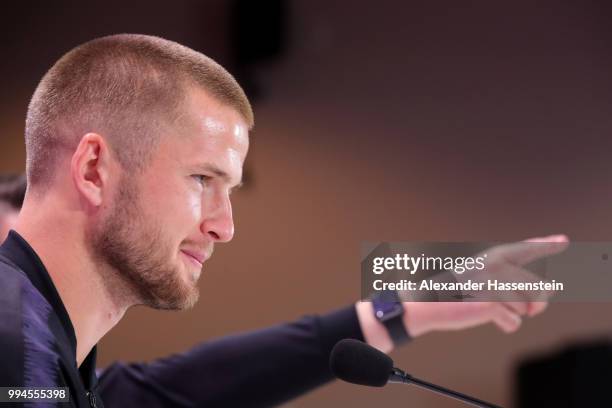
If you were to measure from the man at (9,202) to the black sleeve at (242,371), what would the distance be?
460 millimetres

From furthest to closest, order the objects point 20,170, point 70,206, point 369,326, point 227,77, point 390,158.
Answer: point 20,170
point 390,158
point 369,326
point 227,77
point 70,206

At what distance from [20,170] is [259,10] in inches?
32.2

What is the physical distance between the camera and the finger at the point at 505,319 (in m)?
2.01

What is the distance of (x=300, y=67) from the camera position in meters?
2.17

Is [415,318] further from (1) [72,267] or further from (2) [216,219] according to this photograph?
(1) [72,267]

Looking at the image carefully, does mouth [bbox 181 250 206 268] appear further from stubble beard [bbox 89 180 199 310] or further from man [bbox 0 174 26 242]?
man [bbox 0 174 26 242]

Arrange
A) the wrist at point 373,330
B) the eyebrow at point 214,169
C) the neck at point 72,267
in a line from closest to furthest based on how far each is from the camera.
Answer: the neck at point 72,267, the eyebrow at point 214,169, the wrist at point 373,330

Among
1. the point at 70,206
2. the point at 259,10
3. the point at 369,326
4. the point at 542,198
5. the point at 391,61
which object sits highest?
the point at 259,10

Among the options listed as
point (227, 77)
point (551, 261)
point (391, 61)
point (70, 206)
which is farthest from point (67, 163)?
point (551, 261)

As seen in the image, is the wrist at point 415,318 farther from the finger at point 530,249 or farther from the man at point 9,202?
the man at point 9,202

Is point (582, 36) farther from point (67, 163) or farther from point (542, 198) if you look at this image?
point (67, 163)

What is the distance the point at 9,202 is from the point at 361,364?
3.29ft

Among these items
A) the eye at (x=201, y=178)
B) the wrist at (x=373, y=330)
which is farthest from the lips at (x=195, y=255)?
the wrist at (x=373, y=330)

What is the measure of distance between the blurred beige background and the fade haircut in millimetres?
838
